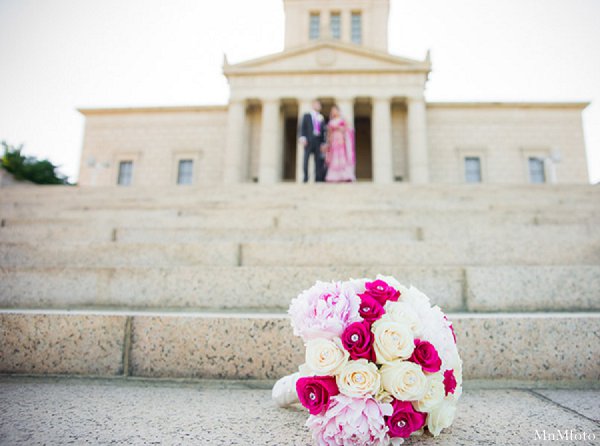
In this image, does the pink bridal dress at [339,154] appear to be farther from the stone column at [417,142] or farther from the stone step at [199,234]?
the stone column at [417,142]

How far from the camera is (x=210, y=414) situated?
193 cm

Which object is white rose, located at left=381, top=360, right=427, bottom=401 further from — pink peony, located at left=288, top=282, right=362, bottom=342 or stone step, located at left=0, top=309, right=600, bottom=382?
stone step, located at left=0, top=309, right=600, bottom=382

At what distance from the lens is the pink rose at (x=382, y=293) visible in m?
1.60

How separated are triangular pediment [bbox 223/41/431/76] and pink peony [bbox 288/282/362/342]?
2104 centimetres

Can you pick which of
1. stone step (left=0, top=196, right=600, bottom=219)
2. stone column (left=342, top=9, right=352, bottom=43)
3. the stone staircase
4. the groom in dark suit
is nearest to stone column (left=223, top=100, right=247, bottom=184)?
the groom in dark suit

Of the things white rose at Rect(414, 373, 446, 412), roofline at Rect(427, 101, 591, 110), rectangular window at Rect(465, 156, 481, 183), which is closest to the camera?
white rose at Rect(414, 373, 446, 412)

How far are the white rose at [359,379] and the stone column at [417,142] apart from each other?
62.4 ft

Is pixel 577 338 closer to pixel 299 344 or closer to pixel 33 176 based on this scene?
pixel 299 344

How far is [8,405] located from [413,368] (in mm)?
2077

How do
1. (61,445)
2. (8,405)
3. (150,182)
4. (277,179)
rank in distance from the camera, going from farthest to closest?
1. (150,182)
2. (277,179)
3. (8,405)
4. (61,445)

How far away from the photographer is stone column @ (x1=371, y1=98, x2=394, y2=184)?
1969cm

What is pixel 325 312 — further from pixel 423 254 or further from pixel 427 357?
pixel 423 254

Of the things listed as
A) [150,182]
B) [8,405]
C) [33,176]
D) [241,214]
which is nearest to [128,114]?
[150,182]

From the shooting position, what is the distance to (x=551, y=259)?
3955 mm
